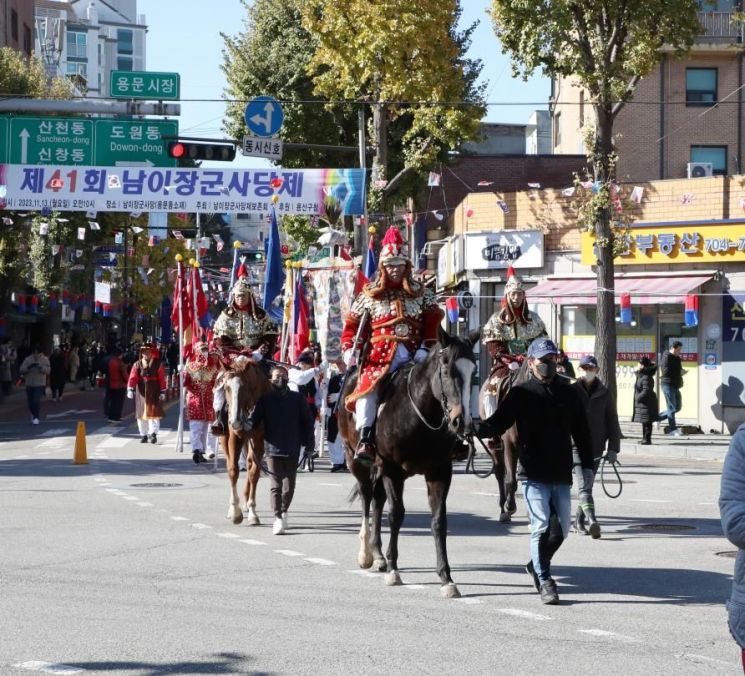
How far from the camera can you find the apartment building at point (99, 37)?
13450 centimetres

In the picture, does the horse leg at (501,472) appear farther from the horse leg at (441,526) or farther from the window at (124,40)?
the window at (124,40)

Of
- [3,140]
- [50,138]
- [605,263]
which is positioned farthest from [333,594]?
[3,140]

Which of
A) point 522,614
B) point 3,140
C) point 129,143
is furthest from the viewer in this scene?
point 129,143

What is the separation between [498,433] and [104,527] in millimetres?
5677

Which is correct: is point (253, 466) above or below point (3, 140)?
below

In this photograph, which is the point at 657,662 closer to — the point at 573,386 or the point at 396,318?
the point at 573,386

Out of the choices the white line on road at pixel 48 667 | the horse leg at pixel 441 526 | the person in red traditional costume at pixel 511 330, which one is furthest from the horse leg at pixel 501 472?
the white line on road at pixel 48 667

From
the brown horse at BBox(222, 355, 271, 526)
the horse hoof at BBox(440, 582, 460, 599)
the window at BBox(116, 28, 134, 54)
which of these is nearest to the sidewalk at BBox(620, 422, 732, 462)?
the brown horse at BBox(222, 355, 271, 526)

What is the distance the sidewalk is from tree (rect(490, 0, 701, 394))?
1.44m

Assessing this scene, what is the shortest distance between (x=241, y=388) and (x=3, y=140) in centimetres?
1769

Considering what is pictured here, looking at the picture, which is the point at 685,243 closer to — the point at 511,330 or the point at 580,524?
the point at 511,330

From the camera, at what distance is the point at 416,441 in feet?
33.7

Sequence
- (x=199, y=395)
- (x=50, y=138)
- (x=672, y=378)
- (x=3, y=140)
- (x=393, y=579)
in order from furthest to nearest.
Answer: (x=50, y=138) < (x=3, y=140) < (x=672, y=378) < (x=199, y=395) < (x=393, y=579)

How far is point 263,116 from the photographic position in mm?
29156
